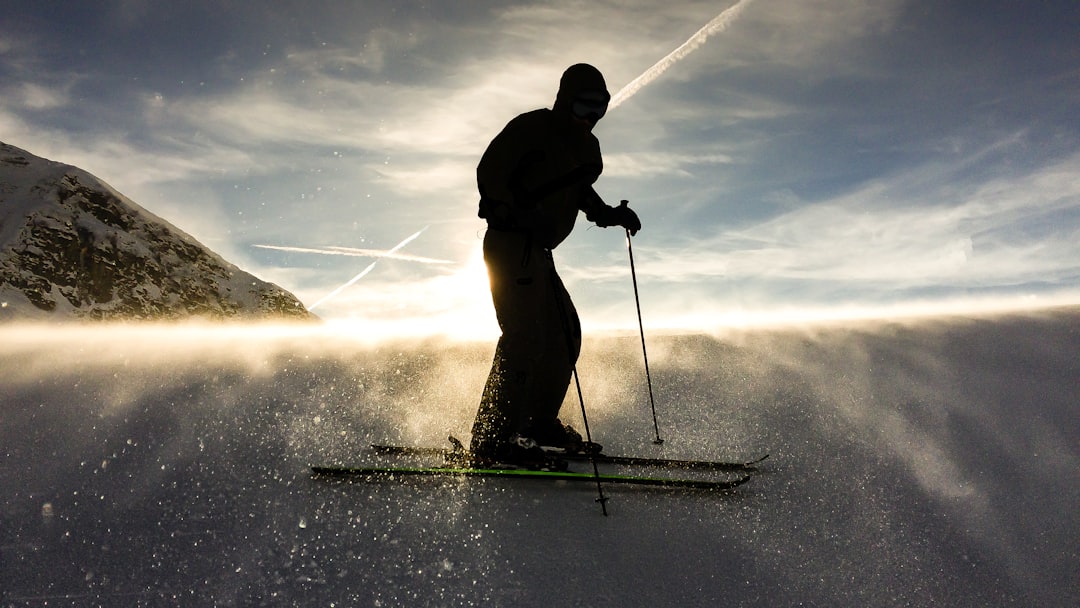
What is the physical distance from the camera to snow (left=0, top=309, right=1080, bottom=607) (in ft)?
9.12

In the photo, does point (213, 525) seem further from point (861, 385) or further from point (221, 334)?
point (221, 334)

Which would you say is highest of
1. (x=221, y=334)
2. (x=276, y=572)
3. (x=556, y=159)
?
(x=556, y=159)

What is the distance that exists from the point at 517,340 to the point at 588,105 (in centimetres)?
187

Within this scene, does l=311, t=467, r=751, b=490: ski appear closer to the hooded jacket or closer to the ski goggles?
the hooded jacket

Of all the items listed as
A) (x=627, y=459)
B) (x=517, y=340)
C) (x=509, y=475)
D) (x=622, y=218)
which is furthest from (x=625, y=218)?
(x=509, y=475)

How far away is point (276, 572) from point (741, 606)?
2026mm

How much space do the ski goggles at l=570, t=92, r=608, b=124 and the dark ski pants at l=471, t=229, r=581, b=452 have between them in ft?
3.50

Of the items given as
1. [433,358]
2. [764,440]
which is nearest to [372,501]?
[764,440]

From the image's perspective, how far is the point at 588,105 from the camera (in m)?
4.85

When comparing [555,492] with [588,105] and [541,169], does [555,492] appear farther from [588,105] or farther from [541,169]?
[588,105]

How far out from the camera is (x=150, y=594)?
2.69 meters

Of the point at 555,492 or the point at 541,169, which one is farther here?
the point at 541,169

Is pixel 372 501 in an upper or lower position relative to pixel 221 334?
lower

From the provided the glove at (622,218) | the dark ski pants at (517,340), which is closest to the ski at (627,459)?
the dark ski pants at (517,340)
